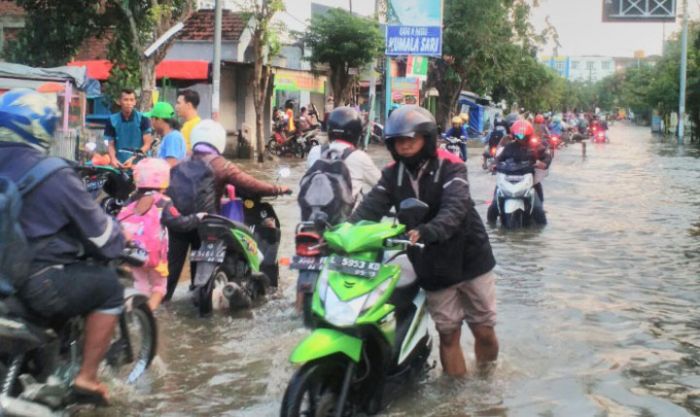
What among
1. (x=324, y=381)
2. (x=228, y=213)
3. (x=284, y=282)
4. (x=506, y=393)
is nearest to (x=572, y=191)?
(x=284, y=282)

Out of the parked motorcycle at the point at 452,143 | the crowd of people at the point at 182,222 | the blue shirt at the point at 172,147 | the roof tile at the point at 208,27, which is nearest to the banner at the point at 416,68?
the roof tile at the point at 208,27

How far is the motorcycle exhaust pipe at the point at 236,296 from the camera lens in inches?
279

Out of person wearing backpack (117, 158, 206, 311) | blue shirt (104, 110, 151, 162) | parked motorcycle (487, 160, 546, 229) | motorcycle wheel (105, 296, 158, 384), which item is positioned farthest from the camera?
parked motorcycle (487, 160, 546, 229)

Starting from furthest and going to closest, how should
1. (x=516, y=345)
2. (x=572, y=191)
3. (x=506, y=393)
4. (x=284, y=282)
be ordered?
(x=572, y=191) < (x=284, y=282) < (x=516, y=345) < (x=506, y=393)

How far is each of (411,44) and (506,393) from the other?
2710cm

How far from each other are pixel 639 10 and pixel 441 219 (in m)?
26.1

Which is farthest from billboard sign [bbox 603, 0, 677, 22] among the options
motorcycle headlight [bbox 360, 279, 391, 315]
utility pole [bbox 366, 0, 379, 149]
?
motorcycle headlight [bbox 360, 279, 391, 315]

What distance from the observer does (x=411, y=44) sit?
3166cm

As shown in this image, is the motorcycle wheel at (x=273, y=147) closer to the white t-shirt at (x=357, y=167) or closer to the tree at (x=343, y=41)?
the tree at (x=343, y=41)

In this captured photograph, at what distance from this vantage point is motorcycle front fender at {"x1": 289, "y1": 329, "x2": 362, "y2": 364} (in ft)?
13.5

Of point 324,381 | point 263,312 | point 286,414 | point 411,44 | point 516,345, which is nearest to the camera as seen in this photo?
point 286,414

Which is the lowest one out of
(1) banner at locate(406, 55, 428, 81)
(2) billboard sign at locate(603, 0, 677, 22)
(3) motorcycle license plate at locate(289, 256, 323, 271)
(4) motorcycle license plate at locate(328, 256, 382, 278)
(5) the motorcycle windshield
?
(3) motorcycle license plate at locate(289, 256, 323, 271)

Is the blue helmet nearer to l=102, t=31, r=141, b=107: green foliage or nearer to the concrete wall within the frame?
l=102, t=31, r=141, b=107: green foliage

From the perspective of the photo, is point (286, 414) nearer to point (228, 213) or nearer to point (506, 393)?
point (506, 393)
